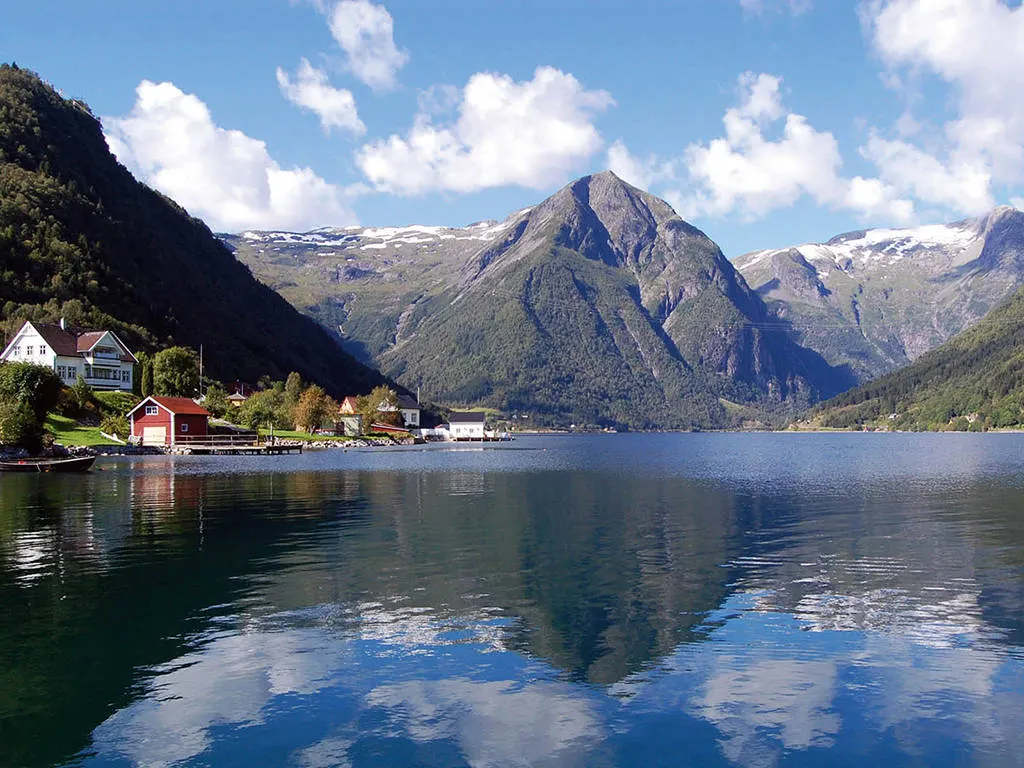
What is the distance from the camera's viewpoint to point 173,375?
169500 mm

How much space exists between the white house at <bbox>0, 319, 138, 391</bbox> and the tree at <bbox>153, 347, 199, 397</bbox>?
724 cm

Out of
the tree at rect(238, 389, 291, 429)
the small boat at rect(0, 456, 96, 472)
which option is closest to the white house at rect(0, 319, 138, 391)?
the tree at rect(238, 389, 291, 429)

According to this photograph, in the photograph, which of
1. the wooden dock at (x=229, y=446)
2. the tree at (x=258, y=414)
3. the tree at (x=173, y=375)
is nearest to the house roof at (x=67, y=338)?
the tree at (x=173, y=375)

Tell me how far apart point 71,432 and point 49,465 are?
1561 inches

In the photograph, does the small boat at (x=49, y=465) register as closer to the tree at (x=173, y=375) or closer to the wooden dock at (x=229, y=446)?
the wooden dock at (x=229, y=446)

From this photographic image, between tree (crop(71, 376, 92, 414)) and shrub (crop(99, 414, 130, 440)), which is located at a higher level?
tree (crop(71, 376, 92, 414))

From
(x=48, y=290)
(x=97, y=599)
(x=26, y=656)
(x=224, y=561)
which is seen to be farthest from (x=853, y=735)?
(x=48, y=290)

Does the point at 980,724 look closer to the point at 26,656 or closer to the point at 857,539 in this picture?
the point at 26,656

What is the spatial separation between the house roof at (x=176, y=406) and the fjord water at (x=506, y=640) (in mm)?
90949

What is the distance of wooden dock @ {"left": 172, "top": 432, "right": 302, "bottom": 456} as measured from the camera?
146250 millimetres

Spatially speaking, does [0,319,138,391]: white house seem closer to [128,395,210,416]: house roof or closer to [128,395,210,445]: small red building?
[128,395,210,445]: small red building

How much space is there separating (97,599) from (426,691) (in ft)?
54.1

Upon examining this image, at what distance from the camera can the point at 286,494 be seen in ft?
251

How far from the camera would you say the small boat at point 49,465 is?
317 feet
